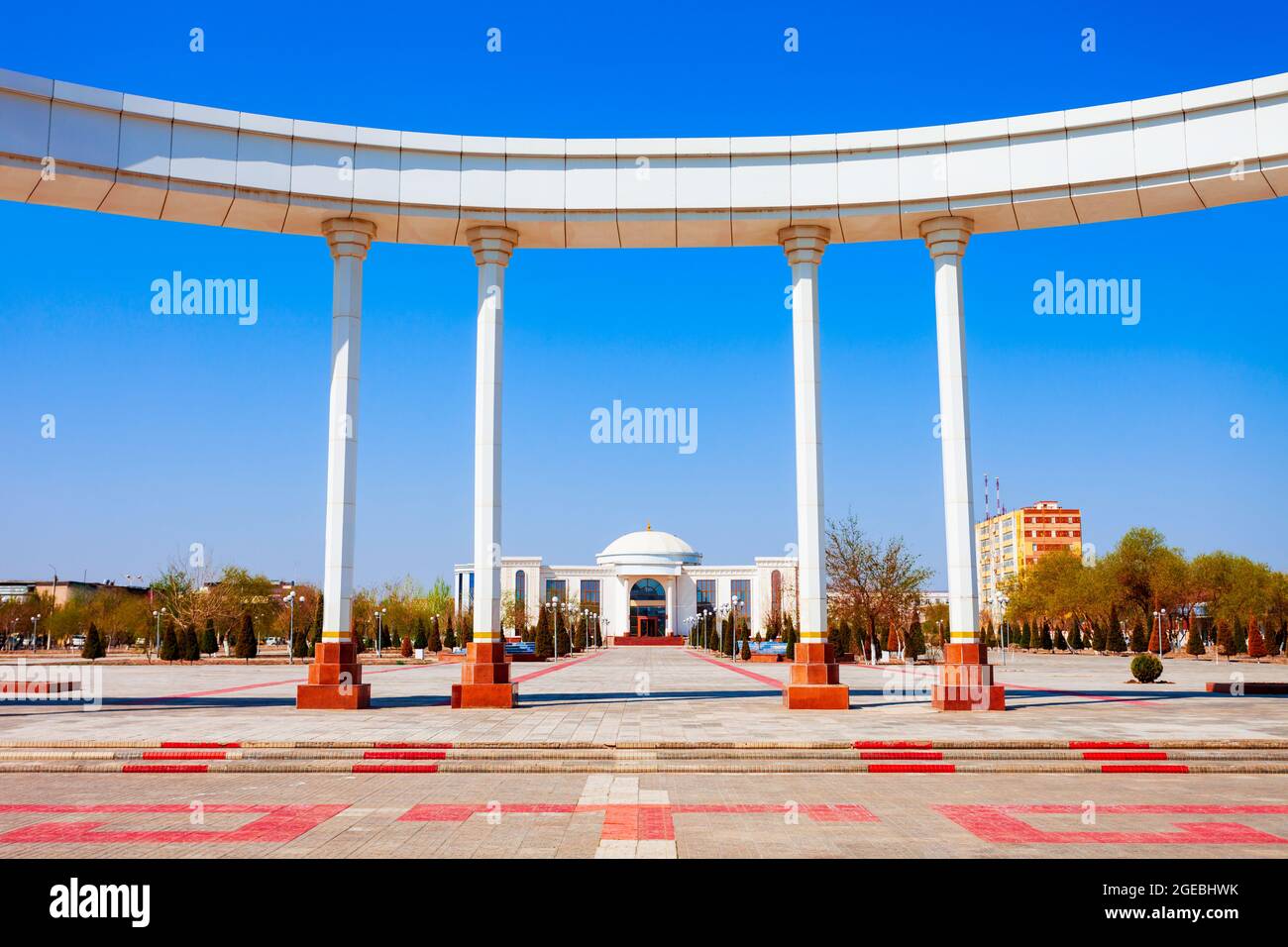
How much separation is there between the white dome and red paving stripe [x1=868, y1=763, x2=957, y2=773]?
4725 inches

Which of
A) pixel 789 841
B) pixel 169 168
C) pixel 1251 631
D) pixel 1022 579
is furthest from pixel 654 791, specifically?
pixel 1022 579

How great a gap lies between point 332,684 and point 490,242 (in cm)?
870

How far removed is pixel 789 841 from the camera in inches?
340

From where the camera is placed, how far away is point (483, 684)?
1897cm

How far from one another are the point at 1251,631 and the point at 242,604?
186 ft

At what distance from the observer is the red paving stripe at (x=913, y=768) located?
12.9 metres

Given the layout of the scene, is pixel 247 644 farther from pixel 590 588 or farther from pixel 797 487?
pixel 590 588

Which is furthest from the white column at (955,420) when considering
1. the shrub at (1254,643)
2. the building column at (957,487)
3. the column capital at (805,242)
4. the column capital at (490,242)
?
the shrub at (1254,643)

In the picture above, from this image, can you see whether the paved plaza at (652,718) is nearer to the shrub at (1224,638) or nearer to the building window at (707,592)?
the shrub at (1224,638)

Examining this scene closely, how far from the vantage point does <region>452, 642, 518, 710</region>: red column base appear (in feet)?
62.0

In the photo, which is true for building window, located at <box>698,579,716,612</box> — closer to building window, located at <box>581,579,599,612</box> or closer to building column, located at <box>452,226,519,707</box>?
building window, located at <box>581,579,599,612</box>
